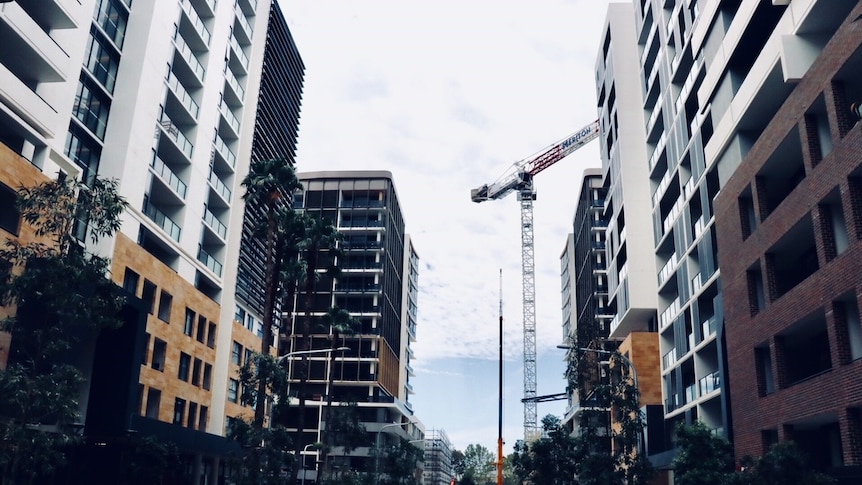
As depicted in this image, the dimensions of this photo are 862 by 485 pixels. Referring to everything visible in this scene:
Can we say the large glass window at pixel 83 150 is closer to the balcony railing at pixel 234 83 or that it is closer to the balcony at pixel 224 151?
the balcony at pixel 224 151

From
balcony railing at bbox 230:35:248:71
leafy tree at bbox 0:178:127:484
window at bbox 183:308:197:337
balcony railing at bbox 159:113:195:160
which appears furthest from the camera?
balcony railing at bbox 230:35:248:71

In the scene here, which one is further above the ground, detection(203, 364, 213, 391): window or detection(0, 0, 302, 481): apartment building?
detection(0, 0, 302, 481): apartment building

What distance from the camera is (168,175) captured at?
46.8m

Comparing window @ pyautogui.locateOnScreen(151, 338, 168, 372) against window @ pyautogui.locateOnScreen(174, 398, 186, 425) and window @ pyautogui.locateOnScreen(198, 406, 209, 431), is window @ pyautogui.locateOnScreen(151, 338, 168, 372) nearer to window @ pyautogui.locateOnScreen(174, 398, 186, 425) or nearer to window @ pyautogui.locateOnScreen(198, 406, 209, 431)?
window @ pyautogui.locateOnScreen(174, 398, 186, 425)

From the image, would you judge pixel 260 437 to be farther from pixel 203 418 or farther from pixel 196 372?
pixel 203 418

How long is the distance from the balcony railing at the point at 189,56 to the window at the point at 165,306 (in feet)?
51.8

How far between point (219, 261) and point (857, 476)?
44675 millimetres

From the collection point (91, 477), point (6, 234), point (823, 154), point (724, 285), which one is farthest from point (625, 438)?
point (6, 234)

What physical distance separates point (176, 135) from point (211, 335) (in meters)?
14.8

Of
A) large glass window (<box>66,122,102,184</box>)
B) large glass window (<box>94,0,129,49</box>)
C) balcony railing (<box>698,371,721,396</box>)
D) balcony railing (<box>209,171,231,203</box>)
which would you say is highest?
large glass window (<box>94,0,129,49</box>)

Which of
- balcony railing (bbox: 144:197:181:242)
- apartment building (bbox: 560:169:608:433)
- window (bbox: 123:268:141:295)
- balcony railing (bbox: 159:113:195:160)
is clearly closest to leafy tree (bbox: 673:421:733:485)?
window (bbox: 123:268:141:295)

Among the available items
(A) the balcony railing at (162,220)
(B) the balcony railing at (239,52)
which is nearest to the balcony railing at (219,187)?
(A) the balcony railing at (162,220)

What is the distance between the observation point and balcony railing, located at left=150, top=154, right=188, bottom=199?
4512 cm

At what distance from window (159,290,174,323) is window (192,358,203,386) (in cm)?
562
